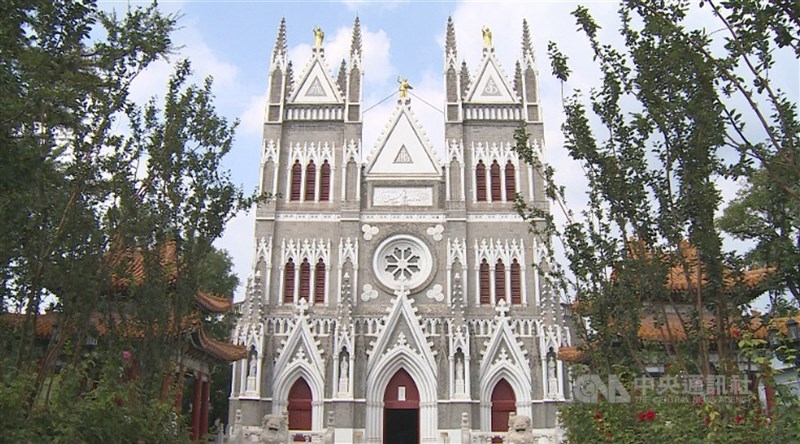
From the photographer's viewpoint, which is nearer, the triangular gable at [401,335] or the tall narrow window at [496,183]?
the triangular gable at [401,335]

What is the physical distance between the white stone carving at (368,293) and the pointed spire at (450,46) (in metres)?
11.6

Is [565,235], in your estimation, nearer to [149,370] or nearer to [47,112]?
[149,370]

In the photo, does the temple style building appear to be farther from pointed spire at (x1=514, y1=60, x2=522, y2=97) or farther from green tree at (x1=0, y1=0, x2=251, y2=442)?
green tree at (x1=0, y1=0, x2=251, y2=442)

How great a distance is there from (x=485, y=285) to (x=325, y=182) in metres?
8.52

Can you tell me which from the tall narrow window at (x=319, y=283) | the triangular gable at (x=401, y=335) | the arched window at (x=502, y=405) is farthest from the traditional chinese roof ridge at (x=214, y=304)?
the arched window at (x=502, y=405)

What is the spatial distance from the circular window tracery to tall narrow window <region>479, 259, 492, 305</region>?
226 centimetres

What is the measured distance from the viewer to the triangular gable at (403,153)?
34375 millimetres

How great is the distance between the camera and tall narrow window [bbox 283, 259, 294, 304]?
32219mm

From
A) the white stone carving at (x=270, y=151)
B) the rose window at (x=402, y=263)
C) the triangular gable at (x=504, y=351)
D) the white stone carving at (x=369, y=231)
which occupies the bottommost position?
the triangular gable at (x=504, y=351)

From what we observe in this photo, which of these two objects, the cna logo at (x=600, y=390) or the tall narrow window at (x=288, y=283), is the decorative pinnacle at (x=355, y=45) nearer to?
the tall narrow window at (x=288, y=283)

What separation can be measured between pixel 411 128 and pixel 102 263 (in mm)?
24835

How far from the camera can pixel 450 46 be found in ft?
119

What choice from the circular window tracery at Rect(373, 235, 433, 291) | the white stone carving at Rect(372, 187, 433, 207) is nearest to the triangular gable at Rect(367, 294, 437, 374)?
the circular window tracery at Rect(373, 235, 433, 291)

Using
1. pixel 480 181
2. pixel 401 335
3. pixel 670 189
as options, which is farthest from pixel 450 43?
pixel 670 189
